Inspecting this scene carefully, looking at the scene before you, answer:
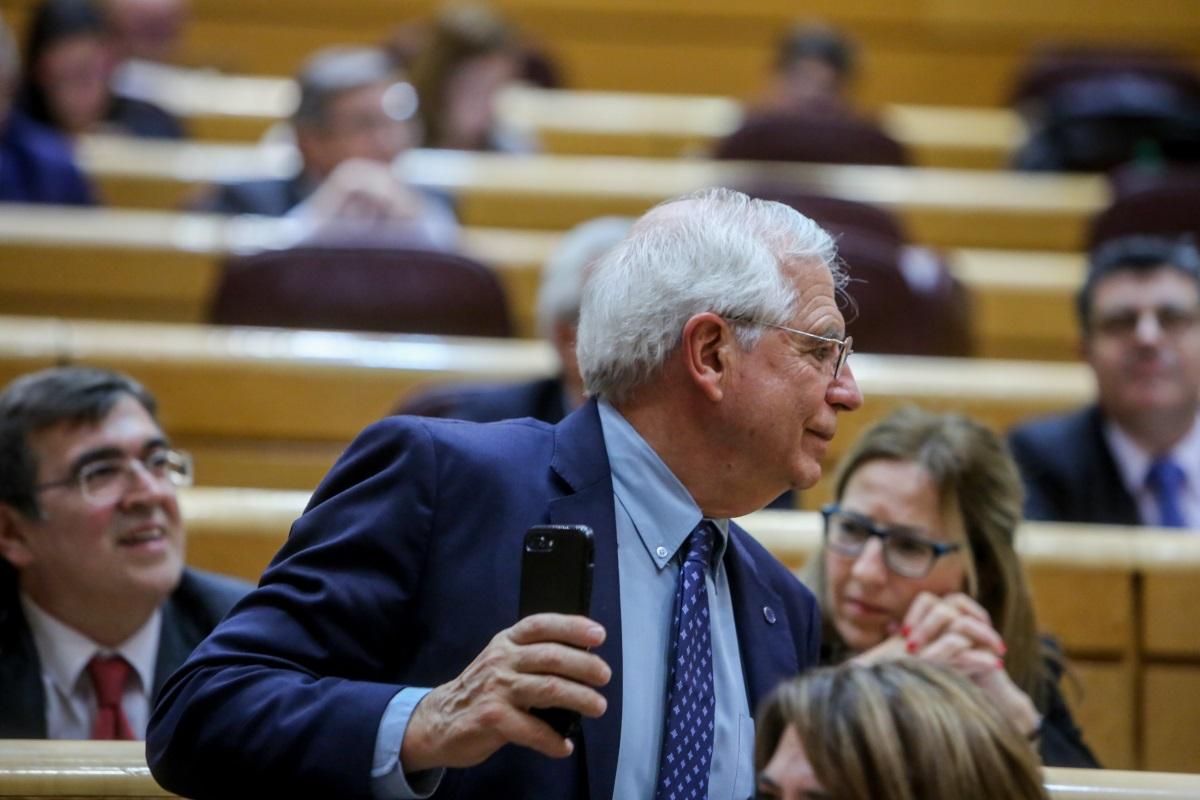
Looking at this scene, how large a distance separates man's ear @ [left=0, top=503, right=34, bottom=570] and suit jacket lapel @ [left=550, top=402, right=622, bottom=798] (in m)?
0.65

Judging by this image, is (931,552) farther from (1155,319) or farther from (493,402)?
(1155,319)

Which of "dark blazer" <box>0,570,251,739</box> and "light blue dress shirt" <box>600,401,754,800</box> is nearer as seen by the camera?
"light blue dress shirt" <box>600,401,754,800</box>

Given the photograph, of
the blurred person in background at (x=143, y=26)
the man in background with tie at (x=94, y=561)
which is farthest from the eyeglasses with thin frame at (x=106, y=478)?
the blurred person in background at (x=143, y=26)

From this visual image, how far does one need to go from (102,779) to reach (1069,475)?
1271 millimetres

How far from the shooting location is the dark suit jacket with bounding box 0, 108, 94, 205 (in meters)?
2.95

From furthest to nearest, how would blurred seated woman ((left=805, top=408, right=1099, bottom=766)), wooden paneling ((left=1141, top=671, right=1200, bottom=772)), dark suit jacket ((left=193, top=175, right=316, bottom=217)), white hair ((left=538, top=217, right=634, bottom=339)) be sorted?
1. dark suit jacket ((left=193, top=175, right=316, bottom=217))
2. white hair ((left=538, top=217, right=634, bottom=339))
3. wooden paneling ((left=1141, top=671, right=1200, bottom=772))
4. blurred seated woman ((left=805, top=408, right=1099, bottom=766))

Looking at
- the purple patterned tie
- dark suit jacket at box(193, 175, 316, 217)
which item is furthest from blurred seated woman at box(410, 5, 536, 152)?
the purple patterned tie

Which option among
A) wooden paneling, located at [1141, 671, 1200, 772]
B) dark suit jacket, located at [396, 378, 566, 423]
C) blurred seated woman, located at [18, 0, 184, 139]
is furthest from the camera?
blurred seated woman, located at [18, 0, 184, 139]

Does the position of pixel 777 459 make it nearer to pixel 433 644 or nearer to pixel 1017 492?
pixel 433 644

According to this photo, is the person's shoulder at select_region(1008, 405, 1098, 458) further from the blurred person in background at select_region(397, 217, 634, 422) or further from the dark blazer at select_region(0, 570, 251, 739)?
the dark blazer at select_region(0, 570, 251, 739)

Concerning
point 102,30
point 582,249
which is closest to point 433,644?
point 582,249

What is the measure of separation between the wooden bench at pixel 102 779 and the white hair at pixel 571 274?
1.02 meters

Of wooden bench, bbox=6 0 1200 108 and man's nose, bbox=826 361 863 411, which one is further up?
wooden bench, bbox=6 0 1200 108

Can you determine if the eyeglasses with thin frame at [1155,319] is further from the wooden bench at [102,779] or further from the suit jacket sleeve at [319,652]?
the suit jacket sleeve at [319,652]
